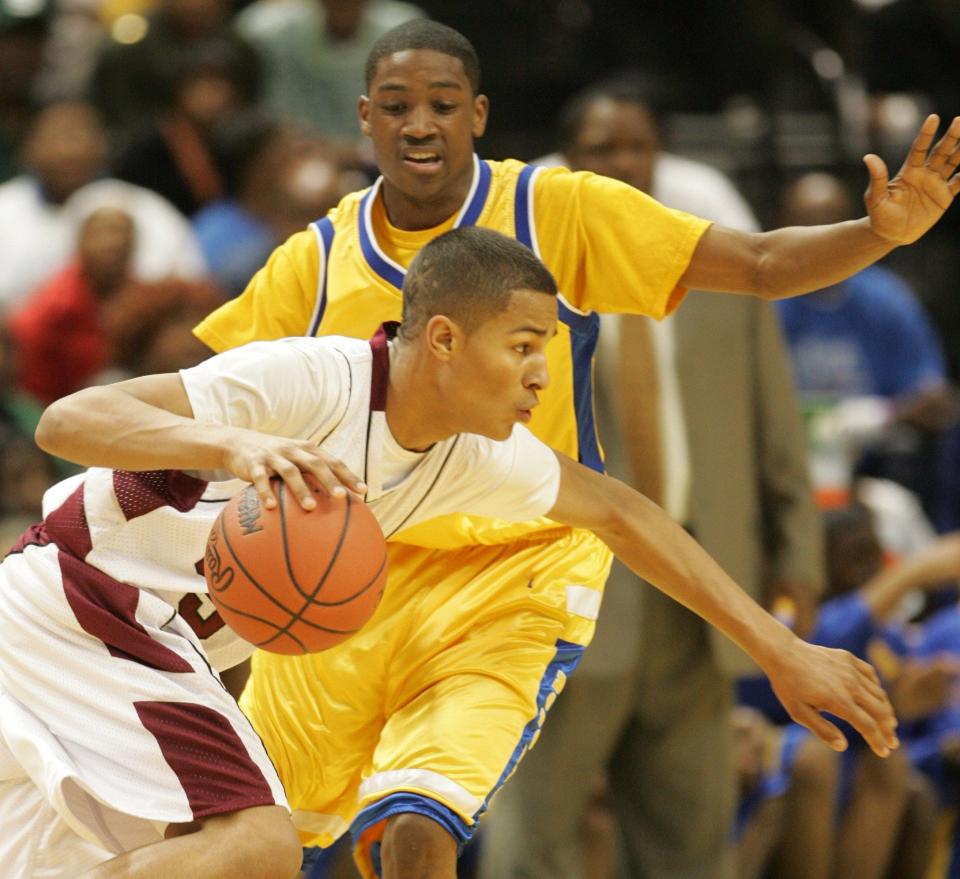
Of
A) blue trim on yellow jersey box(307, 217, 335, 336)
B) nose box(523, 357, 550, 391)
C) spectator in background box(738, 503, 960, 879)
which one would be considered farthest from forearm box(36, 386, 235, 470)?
spectator in background box(738, 503, 960, 879)

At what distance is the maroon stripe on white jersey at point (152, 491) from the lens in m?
4.47

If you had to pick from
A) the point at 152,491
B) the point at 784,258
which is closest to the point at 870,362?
the point at 784,258

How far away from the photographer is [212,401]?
4.37m

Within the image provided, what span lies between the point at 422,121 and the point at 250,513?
1.34 meters

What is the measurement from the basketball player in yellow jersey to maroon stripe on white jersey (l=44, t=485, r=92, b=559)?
961 millimetres

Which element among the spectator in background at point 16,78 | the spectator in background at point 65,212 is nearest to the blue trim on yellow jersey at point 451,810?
the spectator in background at point 65,212

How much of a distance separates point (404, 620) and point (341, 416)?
85cm

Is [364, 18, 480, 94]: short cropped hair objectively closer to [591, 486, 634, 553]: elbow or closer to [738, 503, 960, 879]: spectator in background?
[591, 486, 634, 553]: elbow

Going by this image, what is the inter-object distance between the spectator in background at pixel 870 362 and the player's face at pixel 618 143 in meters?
2.43

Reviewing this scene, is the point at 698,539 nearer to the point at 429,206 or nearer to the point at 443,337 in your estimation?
the point at 429,206

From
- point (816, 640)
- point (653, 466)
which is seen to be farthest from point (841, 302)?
point (653, 466)

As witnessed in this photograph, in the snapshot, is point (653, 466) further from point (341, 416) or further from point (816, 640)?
point (341, 416)

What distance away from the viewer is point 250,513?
4.20 m

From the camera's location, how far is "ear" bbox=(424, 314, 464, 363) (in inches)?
180
